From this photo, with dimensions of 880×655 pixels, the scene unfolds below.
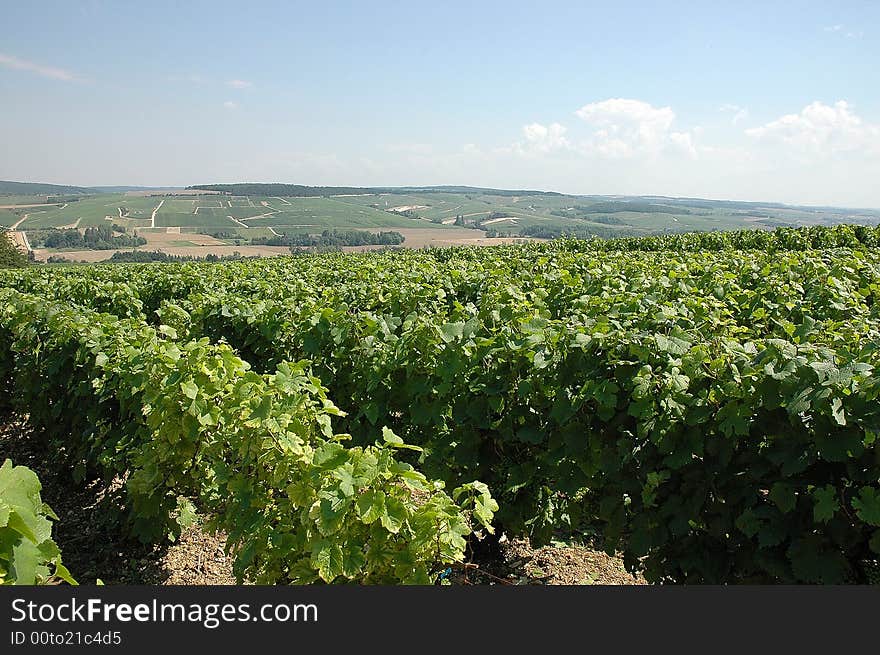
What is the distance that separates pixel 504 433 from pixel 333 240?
90.3 meters

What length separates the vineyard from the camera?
2.32 m

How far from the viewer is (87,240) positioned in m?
87.9

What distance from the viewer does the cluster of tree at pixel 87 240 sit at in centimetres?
8462

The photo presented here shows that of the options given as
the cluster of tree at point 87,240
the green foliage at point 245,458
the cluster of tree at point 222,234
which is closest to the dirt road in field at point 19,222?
the cluster of tree at point 87,240

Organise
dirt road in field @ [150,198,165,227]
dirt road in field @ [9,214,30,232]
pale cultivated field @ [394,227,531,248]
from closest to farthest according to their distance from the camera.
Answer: pale cultivated field @ [394,227,531,248], dirt road in field @ [9,214,30,232], dirt road in field @ [150,198,165,227]

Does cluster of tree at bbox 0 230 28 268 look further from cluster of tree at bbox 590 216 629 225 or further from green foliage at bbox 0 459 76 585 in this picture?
cluster of tree at bbox 590 216 629 225

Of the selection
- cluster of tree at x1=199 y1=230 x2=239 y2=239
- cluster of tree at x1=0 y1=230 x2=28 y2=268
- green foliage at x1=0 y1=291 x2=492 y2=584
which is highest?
cluster of tree at x1=199 y1=230 x2=239 y2=239

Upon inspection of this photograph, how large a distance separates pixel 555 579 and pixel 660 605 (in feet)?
7.83

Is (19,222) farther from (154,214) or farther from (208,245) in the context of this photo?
(208,245)

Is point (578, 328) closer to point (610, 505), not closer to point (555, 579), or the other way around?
point (610, 505)

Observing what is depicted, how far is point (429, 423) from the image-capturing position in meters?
4.16

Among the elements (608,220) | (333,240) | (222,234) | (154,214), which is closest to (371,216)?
(333,240)

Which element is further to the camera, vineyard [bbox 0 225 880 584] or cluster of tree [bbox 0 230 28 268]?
cluster of tree [bbox 0 230 28 268]

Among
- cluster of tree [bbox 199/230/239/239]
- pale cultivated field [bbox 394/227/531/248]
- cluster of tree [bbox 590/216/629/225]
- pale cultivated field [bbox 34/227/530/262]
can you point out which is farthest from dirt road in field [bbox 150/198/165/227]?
cluster of tree [bbox 590/216/629/225]
